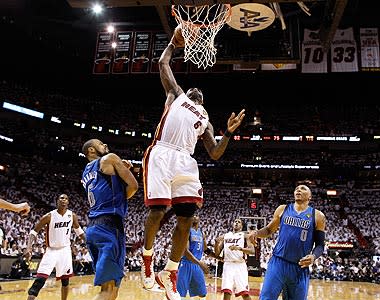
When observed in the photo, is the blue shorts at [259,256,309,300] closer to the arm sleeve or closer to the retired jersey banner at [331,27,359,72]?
the arm sleeve

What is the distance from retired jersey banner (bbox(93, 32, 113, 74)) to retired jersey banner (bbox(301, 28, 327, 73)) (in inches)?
266

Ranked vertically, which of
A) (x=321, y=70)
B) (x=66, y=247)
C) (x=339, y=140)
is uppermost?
(x=339, y=140)

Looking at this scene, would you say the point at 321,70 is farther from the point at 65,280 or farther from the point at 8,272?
the point at 8,272

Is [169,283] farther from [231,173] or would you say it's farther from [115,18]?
[231,173]

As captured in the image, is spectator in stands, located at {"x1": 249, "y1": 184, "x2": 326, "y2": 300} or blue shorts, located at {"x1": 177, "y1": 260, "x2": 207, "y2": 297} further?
blue shorts, located at {"x1": 177, "y1": 260, "x2": 207, "y2": 297}

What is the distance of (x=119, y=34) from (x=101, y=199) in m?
11.6

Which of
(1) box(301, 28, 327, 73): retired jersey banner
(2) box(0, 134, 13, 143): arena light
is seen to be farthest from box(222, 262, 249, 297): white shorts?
(2) box(0, 134, 13, 143): arena light

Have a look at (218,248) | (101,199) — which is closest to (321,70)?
(218,248)

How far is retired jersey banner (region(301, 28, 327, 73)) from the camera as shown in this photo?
15320mm

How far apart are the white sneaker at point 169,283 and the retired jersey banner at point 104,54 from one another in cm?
1228

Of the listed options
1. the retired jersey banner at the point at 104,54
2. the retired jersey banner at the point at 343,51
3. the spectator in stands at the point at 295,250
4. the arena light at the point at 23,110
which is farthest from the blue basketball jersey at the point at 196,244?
the arena light at the point at 23,110

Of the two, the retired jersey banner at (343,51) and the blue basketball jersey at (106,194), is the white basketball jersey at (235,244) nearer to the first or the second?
the blue basketball jersey at (106,194)

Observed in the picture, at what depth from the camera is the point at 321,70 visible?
50.8 ft

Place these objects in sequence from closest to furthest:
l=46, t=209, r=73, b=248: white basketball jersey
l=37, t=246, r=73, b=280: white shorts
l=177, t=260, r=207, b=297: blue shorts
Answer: l=177, t=260, r=207, b=297: blue shorts
l=37, t=246, r=73, b=280: white shorts
l=46, t=209, r=73, b=248: white basketball jersey
